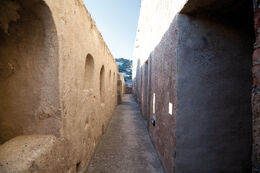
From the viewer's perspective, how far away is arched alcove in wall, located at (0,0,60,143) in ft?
5.08

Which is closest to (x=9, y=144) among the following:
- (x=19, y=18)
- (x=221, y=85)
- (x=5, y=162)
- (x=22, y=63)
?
(x=5, y=162)

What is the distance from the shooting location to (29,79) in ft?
5.25

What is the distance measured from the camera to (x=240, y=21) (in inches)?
80.8

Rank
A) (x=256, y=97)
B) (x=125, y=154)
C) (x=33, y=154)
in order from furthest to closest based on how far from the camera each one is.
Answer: (x=125, y=154)
(x=33, y=154)
(x=256, y=97)

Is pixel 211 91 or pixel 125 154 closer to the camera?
pixel 211 91

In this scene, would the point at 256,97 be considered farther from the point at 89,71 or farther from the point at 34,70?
the point at 89,71

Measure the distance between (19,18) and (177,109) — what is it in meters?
2.44

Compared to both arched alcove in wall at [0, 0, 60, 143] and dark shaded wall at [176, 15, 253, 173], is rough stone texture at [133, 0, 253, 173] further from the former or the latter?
arched alcove in wall at [0, 0, 60, 143]

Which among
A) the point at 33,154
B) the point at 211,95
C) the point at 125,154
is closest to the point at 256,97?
the point at 211,95

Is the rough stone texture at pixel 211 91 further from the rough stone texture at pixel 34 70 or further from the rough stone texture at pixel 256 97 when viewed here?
the rough stone texture at pixel 34 70

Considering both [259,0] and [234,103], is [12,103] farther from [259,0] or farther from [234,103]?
[234,103]

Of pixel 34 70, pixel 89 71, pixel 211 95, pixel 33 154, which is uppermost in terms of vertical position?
pixel 89 71

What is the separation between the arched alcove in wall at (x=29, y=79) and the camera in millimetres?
1547

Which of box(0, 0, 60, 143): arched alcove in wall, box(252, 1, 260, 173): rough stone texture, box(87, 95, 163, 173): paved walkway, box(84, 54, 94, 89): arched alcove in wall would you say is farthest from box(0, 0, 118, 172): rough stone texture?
box(252, 1, 260, 173): rough stone texture
